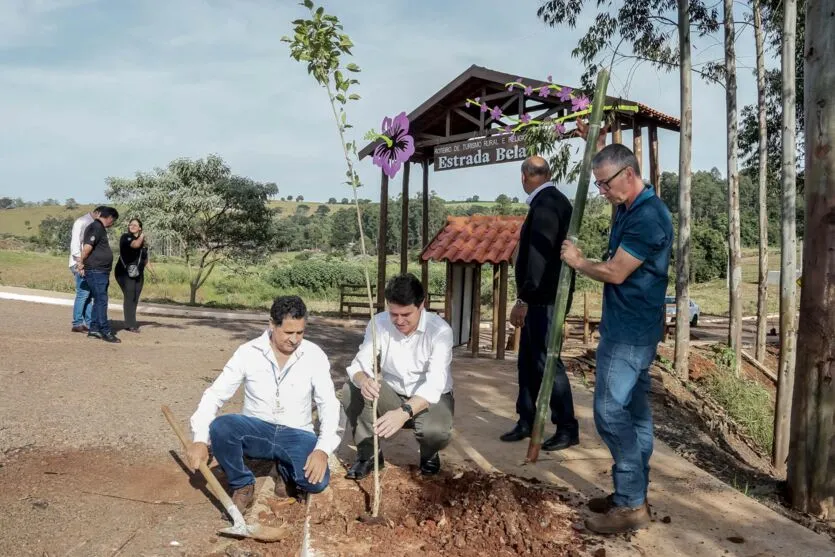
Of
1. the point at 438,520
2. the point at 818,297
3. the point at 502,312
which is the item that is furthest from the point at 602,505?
the point at 502,312

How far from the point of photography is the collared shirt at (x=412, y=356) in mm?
3969

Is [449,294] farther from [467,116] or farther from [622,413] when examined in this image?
[622,413]

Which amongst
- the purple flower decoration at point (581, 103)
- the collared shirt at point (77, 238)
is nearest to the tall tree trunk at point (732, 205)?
the purple flower decoration at point (581, 103)

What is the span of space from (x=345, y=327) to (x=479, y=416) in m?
9.33

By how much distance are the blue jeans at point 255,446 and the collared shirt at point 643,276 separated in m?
1.70

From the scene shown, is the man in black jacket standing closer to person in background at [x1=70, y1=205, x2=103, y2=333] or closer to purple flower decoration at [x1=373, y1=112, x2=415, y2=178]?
purple flower decoration at [x1=373, y1=112, x2=415, y2=178]

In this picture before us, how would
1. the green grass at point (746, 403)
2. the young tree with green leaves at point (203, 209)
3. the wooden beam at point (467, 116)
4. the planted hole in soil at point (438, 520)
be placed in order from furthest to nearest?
the young tree with green leaves at point (203, 209) < the wooden beam at point (467, 116) < the green grass at point (746, 403) < the planted hole in soil at point (438, 520)

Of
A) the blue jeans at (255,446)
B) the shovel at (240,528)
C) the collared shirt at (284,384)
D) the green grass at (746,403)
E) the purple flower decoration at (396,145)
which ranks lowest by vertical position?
the green grass at (746,403)

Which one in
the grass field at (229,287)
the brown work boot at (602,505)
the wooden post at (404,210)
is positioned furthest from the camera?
the grass field at (229,287)

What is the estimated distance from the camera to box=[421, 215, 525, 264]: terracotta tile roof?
9.16 metres

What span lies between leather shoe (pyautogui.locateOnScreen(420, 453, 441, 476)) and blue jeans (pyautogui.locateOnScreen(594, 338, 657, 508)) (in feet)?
3.72

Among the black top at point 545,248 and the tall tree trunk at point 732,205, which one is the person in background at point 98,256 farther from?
A: the tall tree trunk at point 732,205

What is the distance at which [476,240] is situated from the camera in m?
9.62

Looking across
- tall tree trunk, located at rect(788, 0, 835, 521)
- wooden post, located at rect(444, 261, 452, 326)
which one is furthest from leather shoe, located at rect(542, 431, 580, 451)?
wooden post, located at rect(444, 261, 452, 326)
